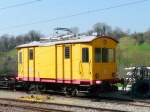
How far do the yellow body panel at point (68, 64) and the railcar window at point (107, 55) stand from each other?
0.17 metres

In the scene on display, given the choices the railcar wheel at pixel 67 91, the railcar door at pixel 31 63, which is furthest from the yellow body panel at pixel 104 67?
the railcar door at pixel 31 63

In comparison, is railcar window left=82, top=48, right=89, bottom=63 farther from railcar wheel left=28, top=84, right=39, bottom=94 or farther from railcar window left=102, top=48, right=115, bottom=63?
railcar wheel left=28, top=84, right=39, bottom=94

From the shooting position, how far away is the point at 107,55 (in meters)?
21.5

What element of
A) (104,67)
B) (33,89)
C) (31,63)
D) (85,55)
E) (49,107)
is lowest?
(49,107)

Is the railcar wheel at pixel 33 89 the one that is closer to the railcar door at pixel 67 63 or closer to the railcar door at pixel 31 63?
the railcar door at pixel 31 63

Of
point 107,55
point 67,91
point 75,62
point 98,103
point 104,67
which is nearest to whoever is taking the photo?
point 98,103

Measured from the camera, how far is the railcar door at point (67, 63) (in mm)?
21453

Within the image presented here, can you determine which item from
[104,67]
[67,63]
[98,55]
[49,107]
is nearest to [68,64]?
[67,63]

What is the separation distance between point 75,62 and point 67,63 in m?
0.70

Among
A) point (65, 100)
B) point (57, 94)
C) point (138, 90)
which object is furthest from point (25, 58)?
point (138, 90)

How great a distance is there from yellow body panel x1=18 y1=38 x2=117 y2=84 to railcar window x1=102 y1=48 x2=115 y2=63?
172 millimetres

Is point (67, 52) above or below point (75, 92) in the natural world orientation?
above

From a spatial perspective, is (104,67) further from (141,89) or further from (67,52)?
(141,89)

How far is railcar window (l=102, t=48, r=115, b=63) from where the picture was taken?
21125 millimetres
